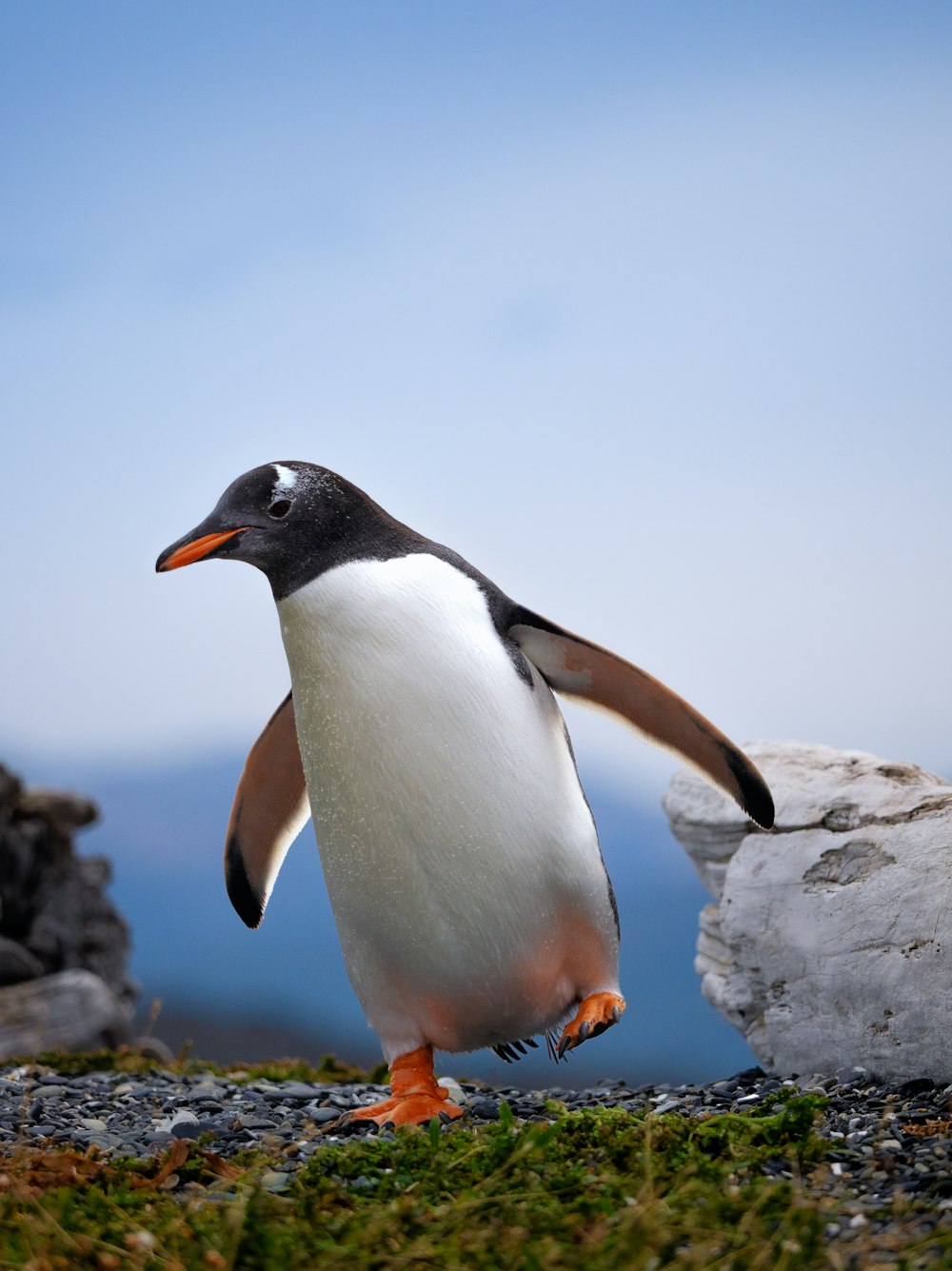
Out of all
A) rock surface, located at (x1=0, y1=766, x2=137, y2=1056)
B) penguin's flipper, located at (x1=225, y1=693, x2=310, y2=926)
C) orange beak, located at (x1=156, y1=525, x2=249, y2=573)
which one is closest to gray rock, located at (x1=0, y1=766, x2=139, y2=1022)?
rock surface, located at (x1=0, y1=766, x2=137, y2=1056)

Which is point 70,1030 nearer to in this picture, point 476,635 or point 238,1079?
point 238,1079

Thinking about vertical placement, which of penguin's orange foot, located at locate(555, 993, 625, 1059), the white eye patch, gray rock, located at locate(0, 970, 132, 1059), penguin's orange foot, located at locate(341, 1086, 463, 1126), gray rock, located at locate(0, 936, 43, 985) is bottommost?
gray rock, located at locate(0, 970, 132, 1059)

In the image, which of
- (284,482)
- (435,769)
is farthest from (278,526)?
(435,769)

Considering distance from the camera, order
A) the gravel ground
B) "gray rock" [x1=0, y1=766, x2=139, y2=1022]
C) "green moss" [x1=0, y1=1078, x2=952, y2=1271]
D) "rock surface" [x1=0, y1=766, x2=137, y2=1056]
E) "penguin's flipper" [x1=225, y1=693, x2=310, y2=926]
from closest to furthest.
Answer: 1. "green moss" [x1=0, y1=1078, x2=952, y2=1271]
2. the gravel ground
3. "penguin's flipper" [x1=225, y1=693, x2=310, y2=926]
4. "rock surface" [x1=0, y1=766, x2=137, y2=1056]
5. "gray rock" [x1=0, y1=766, x2=139, y2=1022]

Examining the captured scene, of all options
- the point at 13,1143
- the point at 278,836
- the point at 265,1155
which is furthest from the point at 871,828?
the point at 13,1143

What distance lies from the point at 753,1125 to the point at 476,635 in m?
1.58

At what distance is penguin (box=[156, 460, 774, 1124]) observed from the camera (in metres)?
3.75

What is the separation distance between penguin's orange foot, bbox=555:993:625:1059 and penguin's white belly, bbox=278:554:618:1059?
15 cm

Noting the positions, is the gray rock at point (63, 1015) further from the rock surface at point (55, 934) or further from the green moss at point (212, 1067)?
the green moss at point (212, 1067)

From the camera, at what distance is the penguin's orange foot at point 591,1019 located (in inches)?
152

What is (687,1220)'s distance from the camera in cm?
229

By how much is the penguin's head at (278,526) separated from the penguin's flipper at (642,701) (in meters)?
0.68

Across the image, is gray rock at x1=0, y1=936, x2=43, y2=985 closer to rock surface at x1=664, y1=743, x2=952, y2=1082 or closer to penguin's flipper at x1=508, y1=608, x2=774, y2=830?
Result: rock surface at x1=664, y1=743, x2=952, y2=1082

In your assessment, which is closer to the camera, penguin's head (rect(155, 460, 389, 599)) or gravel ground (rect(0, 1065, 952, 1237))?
gravel ground (rect(0, 1065, 952, 1237))
